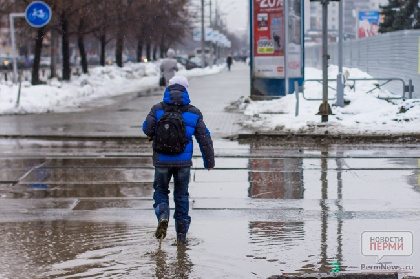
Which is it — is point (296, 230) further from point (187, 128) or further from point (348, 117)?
point (348, 117)

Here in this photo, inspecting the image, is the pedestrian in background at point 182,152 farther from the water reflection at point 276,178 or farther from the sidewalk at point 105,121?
the sidewalk at point 105,121

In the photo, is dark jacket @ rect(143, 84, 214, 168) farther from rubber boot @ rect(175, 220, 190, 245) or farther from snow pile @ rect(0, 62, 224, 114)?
snow pile @ rect(0, 62, 224, 114)

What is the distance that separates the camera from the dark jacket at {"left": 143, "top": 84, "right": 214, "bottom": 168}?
768cm

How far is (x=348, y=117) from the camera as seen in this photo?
2019 centimetres

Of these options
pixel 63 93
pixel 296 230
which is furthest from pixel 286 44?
pixel 296 230

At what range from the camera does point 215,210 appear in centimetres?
975

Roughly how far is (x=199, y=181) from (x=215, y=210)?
7.61ft

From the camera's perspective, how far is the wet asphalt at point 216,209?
720cm

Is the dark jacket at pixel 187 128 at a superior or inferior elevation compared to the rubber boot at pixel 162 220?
superior

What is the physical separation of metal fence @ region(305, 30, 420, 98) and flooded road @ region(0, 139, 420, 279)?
11191 mm

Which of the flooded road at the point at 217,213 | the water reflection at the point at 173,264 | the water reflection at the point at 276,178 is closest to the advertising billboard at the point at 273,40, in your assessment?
the flooded road at the point at 217,213

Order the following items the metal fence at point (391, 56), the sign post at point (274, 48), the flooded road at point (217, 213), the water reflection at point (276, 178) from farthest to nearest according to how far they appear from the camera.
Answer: the sign post at point (274, 48) < the metal fence at point (391, 56) < the water reflection at point (276, 178) < the flooded road at point (217, 213)

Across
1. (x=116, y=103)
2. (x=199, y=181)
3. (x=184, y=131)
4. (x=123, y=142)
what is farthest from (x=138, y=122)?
(x=184, y=131)

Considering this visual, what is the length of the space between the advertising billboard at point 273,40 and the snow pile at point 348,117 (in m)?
2.59
